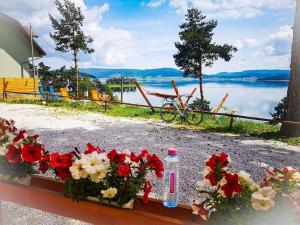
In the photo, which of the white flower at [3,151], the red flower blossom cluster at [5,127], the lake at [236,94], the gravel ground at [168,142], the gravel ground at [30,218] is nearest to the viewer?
the white flower at [3,151]

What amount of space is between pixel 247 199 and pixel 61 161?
83 centimetres

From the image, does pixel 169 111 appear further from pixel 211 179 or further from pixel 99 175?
pixel 211 179

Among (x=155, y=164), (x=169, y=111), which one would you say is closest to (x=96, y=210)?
(x=155, y=164)

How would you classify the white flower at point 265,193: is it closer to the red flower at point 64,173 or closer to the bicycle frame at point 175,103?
the red flower at point 64,173

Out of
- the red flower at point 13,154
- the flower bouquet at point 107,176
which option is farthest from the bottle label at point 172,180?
the red flower at point 13,154

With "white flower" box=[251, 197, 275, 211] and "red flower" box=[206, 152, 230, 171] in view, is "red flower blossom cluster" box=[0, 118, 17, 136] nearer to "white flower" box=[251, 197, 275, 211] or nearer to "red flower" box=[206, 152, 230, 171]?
"red flower" box=[206, 152, 230, 171]

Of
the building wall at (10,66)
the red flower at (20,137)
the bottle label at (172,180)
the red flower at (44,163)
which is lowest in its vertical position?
the bottle label at (172,180)

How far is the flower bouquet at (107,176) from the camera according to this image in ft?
4.34

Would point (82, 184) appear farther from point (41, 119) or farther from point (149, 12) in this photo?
point (41, 119)

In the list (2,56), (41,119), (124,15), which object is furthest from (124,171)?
(2,56)

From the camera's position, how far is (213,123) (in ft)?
25.5

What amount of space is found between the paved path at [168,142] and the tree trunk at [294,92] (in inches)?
25.1

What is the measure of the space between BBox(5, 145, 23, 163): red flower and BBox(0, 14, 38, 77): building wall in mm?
14103

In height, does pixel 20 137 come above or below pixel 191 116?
above
